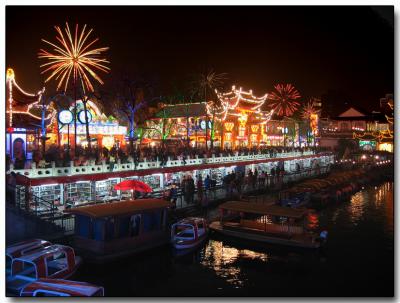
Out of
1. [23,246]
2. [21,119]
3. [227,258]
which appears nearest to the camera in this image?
[23,246]

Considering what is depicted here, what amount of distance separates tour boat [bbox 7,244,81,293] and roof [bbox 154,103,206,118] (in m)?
45.3

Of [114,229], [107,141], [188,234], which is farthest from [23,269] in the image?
[107,141]

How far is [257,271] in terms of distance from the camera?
21.8 meters

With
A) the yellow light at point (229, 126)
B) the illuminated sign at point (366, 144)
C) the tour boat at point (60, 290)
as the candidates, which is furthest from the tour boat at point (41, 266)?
the illuminated sign at point (366, 144)

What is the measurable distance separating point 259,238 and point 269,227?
1.19 m

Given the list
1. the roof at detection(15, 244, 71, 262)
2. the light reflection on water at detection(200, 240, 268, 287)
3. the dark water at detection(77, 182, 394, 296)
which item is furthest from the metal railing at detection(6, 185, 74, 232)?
the light reflection on water at detection(200, 240, 268, 287)

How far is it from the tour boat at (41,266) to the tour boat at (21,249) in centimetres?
23

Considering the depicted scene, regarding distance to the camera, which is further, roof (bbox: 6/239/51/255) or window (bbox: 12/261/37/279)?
roof (bbox: 6/239/51/255)

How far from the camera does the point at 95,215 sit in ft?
69.0

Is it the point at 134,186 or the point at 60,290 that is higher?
the point at 134,186

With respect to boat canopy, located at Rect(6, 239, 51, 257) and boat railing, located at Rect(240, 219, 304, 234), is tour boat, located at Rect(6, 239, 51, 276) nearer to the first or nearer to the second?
boat canopy, located at Rect(6, 239, 51, 257)

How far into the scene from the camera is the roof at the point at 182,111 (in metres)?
64.0

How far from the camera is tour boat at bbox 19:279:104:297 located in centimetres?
1402

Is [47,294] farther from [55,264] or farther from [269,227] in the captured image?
[269,227]
